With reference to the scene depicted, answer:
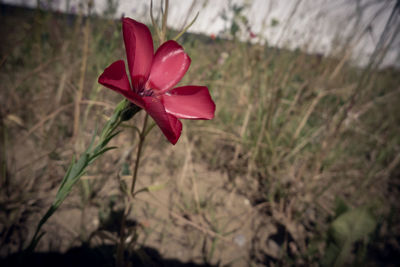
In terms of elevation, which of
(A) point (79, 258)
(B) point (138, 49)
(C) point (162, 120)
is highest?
(B) point (138, 49)

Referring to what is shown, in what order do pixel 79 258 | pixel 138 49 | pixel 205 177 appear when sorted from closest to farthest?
pixel 138 49 < pixel 79 258 < pixel 205 177

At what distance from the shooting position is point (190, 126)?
1.26 m

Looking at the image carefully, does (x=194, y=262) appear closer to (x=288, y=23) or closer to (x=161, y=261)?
(x=161, y=261)

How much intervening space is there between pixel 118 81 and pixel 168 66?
0.56 feet

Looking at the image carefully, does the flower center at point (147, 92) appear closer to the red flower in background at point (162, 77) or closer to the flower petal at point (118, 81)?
the red flower in background at point (162, 77)

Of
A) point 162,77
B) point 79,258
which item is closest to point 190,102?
A: point 162,77

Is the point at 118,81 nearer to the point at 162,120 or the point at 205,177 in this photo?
the point at 162,120

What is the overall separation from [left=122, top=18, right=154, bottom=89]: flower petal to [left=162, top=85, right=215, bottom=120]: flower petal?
0.07m

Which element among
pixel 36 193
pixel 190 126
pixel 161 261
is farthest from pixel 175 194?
pixel 36 193

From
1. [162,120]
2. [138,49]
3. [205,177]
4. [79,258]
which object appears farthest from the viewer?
Result: [205,177]

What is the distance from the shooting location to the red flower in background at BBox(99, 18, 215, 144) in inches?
13.5

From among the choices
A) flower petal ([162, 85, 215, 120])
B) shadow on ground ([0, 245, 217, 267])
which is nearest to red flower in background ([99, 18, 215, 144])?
flower petal ([162, 85, 215, 120])

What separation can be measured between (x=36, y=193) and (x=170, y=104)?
790 mm

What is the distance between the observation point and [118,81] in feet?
0.97
